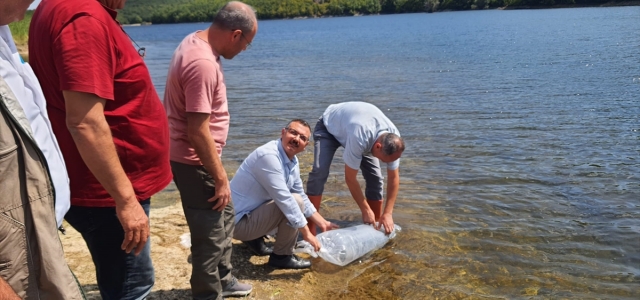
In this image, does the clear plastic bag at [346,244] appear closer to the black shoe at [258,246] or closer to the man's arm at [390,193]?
the man's arm at [390,193]

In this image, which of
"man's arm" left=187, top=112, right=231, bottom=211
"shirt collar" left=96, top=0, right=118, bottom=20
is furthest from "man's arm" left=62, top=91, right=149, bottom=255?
"man's arm" left=187, top=112, right=231, bottom=211

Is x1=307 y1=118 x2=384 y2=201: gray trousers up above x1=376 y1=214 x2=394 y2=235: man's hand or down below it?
above

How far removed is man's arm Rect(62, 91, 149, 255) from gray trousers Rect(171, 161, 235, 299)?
2.95 ft

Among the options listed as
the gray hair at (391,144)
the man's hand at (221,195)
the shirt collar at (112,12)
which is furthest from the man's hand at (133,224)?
the gray hair at (391,144)

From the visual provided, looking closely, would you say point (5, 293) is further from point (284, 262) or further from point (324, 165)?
point (324, 165)

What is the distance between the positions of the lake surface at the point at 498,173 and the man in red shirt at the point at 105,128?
2376 mm

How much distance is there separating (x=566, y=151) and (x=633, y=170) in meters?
1.28

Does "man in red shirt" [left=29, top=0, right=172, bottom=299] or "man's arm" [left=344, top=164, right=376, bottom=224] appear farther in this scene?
"man's arm" [left=344, top=164, right=376, bottom=224]

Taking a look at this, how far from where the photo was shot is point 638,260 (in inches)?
213

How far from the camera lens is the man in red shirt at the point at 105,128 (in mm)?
2459

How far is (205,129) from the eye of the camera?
10.7ft

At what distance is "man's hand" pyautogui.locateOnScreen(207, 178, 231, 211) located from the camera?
138 inches

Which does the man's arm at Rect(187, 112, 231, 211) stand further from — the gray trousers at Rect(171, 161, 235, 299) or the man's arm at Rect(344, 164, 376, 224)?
the man's arm at Rect(344, 164, 376, 224)

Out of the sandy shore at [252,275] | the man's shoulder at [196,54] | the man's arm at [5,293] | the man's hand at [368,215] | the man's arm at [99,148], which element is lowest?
the sandy shore at [252,275]
